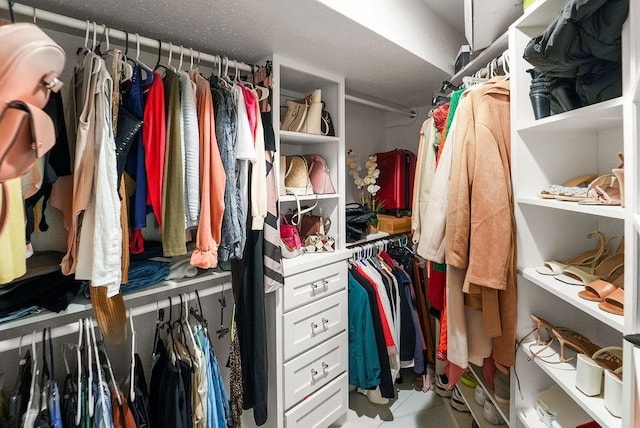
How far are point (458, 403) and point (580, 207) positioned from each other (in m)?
1.54

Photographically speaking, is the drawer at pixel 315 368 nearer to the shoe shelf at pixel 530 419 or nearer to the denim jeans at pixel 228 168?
the denim jeans at pixel 228 168

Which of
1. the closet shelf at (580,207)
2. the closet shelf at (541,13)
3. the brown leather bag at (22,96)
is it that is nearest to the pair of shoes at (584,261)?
the closet shelf at (580,207)

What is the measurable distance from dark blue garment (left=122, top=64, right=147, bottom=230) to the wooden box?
5.04ft

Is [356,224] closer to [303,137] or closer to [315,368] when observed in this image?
[303,137]

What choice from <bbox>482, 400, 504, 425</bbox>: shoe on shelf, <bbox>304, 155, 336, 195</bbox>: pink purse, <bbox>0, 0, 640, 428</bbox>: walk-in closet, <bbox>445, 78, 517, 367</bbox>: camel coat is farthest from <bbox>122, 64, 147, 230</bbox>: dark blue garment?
<bbox>482, 400, 504, 425</bbox>: shoe on shelf

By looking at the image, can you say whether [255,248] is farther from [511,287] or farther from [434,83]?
[434,83]

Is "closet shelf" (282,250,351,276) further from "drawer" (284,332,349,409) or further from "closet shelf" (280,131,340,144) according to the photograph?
"closet shelf" (280,131,340,144)

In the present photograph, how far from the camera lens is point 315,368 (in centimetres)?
158

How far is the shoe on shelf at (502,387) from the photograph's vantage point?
123 centimetres

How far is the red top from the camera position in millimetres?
985

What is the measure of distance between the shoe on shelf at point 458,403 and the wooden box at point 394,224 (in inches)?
40.1

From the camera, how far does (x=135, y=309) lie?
3.44 feet

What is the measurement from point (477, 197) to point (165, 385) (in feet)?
4.32

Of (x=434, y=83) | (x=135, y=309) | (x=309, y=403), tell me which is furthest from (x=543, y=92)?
(x=309, y=403)
